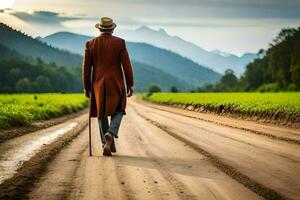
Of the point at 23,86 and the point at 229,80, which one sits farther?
the point at 229,80

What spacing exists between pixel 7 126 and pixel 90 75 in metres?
7.18

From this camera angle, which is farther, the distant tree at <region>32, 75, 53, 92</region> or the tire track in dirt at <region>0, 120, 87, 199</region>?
the distant tree at <region>32, 75, 53, 92</region>

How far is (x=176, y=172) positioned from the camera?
7004 millimetres

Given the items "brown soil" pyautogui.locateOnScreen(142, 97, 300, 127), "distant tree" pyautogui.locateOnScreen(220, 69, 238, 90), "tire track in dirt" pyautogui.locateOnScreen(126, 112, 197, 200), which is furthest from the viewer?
"distant tree" pyautogui.locateOnScreen(220, 69, 238, 90)

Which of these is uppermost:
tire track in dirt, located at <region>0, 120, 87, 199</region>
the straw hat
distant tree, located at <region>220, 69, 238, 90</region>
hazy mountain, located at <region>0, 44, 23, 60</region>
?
hazy mountain, located at <region>0, 44, 23, 60</region>

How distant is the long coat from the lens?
9258 mm

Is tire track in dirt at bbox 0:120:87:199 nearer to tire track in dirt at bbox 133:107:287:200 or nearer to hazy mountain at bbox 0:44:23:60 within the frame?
tire track in dirt at bbox 133:107:287:200

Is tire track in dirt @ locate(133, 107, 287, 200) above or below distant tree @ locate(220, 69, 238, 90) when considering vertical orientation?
below

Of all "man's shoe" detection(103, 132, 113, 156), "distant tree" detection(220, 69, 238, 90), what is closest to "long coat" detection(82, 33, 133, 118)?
"man's shoe" detection(103, 132, 113, 156)

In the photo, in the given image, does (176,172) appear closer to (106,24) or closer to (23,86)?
(106,24)

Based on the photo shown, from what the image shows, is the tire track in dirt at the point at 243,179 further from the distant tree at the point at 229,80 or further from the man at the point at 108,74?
the distant tree at the point at 229,80

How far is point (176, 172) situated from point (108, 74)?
299 cm

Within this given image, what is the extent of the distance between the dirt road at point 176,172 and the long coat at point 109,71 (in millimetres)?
896

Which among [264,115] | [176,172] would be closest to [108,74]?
[176,172]
